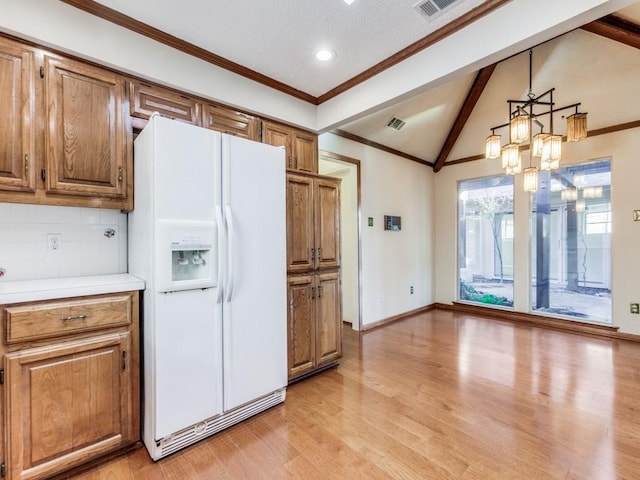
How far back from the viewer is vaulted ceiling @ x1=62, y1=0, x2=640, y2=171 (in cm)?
197

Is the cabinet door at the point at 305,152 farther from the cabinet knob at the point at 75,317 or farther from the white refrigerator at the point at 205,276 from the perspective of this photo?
the cabinet knob at the point at 75,317

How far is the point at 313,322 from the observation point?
2811 mm

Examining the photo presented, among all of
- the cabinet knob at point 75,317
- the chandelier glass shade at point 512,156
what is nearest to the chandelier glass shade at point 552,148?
the chandelier glass shade at point 512,156

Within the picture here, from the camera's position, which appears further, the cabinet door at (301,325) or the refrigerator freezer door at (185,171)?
the cabinet door at (301,325)

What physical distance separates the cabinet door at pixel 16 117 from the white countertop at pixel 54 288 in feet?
1.85

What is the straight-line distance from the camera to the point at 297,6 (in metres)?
1.95

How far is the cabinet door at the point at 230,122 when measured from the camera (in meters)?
2.50

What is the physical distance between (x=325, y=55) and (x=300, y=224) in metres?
1.41

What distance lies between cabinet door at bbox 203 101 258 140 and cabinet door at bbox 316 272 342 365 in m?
1.48

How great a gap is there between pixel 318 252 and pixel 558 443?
2.14 m

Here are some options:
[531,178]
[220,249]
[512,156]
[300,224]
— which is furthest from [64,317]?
[531,178]

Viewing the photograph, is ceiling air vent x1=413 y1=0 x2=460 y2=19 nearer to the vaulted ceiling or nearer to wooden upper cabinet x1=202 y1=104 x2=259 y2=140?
the vaulted ceiling

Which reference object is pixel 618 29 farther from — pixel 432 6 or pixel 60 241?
pixel 60 241

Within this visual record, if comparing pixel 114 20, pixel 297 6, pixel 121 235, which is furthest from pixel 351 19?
pixel 121 235
